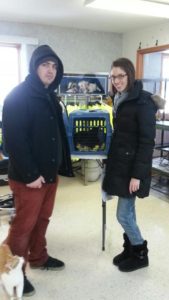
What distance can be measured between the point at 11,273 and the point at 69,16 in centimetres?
371

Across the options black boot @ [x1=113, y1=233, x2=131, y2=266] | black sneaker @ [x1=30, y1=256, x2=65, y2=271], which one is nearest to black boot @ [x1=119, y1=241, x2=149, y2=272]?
black boot @ [x1=113, y1=233, x2=131, y2=266]

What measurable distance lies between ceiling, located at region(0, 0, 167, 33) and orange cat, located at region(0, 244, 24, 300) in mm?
2961

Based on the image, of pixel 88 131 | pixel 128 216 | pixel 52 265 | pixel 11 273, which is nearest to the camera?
pixel 11 273

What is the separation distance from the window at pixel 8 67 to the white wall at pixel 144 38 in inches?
77.5

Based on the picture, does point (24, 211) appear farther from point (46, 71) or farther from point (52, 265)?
point (46, 71)

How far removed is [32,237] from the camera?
1.91 meters

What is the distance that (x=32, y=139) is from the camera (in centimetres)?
156

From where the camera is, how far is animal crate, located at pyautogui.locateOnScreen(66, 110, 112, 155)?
209cm

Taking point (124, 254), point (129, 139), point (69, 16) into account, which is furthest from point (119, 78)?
point (69, 16)

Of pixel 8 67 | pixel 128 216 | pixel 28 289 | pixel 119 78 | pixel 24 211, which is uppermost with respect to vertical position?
pixel 8 67

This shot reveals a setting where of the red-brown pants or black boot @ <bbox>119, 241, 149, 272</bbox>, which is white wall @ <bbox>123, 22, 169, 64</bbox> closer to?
black boot @ <bbox>119, 241, 149, 272</bbox>

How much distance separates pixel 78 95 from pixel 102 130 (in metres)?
2.53

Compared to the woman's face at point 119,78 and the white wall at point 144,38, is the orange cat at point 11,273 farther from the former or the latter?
the white wall at point 144,38

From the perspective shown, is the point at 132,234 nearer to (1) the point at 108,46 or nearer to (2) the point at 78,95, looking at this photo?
(2) the point at 78,95
